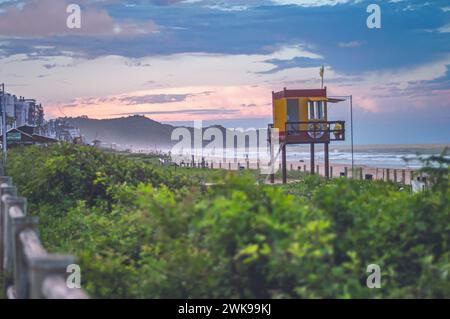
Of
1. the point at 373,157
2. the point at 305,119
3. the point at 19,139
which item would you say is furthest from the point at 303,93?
the point at 373,157

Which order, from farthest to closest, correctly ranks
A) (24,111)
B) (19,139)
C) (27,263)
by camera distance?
(24,111) → (19,139) → (27,263)

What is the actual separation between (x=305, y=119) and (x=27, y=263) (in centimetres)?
3192

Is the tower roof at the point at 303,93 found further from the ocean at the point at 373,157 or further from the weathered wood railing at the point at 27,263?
the weathered wood railing at the point at 27,263

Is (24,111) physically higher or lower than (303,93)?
higher

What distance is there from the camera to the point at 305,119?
37.0 meters

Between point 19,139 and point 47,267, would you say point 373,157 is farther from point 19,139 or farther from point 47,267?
point 47,267

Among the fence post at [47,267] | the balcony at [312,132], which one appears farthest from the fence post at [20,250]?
the balcony at [312,132]

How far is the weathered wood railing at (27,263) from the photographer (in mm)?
4621

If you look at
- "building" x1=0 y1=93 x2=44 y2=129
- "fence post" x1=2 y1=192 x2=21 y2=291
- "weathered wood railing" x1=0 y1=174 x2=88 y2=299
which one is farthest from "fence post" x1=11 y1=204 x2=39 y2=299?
"building" x1=0 y1=93 x2=44 y2=129

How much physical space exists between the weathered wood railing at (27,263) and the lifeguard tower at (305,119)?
27348 millimetres

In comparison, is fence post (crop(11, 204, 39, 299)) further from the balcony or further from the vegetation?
the balcony

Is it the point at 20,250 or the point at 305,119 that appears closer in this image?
the point at 20,250
